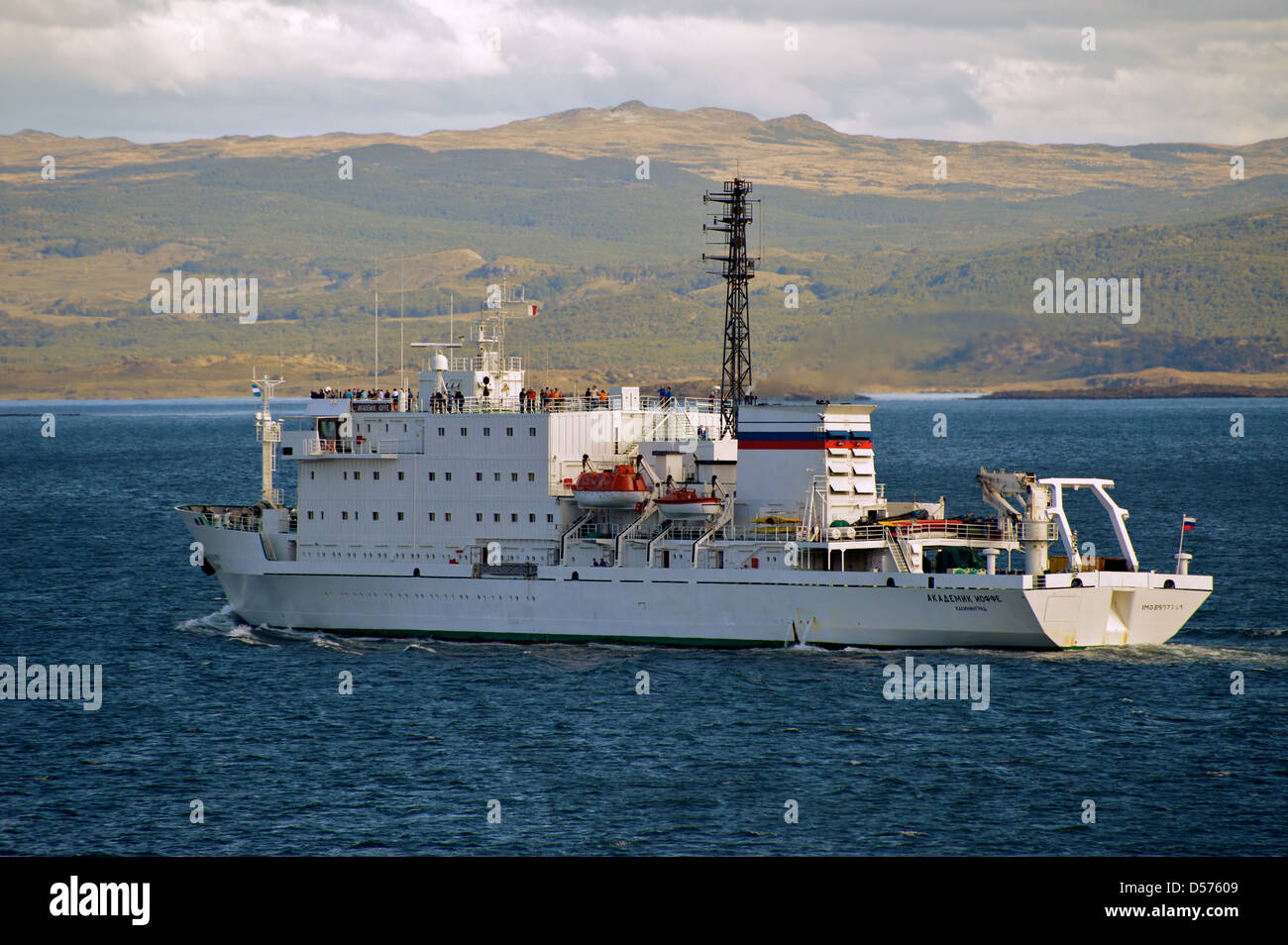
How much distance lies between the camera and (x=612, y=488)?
42000 millimetres

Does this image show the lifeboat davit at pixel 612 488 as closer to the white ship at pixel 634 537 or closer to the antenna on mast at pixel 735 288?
the white ship at pixel 634 537

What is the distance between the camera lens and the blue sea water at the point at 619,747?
27625 mm

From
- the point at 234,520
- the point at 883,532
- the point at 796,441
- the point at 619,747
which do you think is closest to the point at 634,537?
the point at 796,441

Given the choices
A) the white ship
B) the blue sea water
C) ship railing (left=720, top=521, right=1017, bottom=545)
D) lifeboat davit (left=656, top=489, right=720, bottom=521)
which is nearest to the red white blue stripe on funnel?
the white ship

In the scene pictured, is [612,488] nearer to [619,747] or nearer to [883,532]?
[883,532]

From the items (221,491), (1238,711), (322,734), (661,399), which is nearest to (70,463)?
(221,491)

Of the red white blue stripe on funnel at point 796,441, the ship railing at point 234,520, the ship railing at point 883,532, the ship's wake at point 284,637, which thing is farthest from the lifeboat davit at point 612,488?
the ship railing at point 234,520

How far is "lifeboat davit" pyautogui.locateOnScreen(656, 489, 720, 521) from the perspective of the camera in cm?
4194

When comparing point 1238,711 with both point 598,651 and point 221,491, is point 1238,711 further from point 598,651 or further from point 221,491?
point 221,491

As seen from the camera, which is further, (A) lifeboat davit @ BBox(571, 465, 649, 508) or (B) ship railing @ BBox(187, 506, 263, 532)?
(B) ship railing @ BBox(187, 506, 263, 532)

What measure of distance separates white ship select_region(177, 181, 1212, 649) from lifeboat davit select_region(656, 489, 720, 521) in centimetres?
6

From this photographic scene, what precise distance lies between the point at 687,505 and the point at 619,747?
10.4 m

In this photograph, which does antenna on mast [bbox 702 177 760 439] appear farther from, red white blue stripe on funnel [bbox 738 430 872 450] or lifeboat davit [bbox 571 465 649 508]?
lifeboat davit [bbox 571 465 649 508]

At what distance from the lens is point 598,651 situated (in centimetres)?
4138
